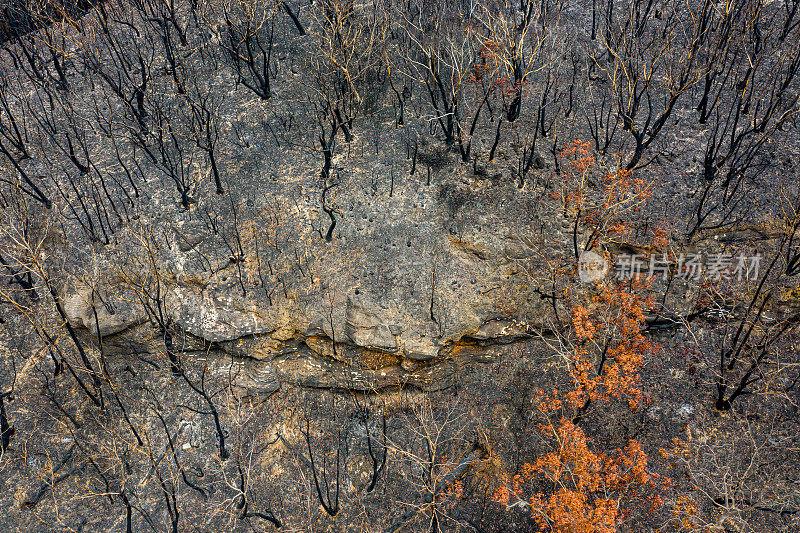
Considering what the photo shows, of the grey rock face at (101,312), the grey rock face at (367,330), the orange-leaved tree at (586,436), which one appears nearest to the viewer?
the orange-leaved tree at (586,436)

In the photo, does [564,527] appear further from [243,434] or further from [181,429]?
[181,429]

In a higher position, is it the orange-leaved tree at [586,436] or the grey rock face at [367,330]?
the grey rock face at [367,330]

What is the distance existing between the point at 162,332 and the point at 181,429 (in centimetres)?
272

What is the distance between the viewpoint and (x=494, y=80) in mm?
18016

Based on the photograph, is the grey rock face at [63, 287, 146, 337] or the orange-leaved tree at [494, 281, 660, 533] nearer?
the orange-leaved tree at [494, 281, 660, 533]

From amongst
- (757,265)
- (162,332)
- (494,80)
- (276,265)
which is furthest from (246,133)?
(757,265)
